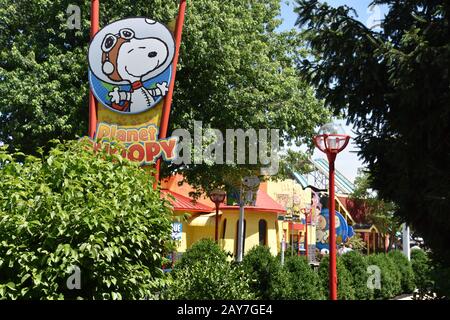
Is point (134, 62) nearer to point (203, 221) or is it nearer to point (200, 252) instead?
point (200, 252)

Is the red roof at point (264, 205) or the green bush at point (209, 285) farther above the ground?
the red roof at point (264, 205)

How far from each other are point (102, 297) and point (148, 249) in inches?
30.2

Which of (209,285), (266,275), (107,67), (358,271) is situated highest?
(107,67)

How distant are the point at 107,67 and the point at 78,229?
6.77 meters

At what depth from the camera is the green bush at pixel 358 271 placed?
14289mm

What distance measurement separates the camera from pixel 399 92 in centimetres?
630

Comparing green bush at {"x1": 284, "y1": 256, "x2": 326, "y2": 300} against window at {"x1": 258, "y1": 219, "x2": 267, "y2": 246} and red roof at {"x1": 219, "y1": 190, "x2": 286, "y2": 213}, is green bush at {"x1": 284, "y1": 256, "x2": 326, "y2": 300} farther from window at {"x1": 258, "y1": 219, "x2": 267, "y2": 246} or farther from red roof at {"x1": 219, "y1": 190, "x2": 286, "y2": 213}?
window at {"x1": 258, "y1": 219, "x2": 267, "y2": 246}

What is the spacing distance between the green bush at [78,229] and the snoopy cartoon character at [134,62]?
16.7ft

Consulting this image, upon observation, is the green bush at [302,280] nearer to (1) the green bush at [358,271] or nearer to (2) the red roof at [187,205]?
(1) the green bush at [358,271]

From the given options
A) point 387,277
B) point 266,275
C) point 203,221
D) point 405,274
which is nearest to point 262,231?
point 203,221

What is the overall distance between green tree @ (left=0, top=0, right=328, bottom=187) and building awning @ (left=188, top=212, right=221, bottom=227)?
33.8 ft

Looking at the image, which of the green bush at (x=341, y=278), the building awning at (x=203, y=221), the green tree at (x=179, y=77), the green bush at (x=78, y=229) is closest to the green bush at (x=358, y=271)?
the green bush at (x=341, y=278)

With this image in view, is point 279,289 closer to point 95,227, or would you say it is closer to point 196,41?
point 95,227

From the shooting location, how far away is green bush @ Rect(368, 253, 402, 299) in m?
16.0
